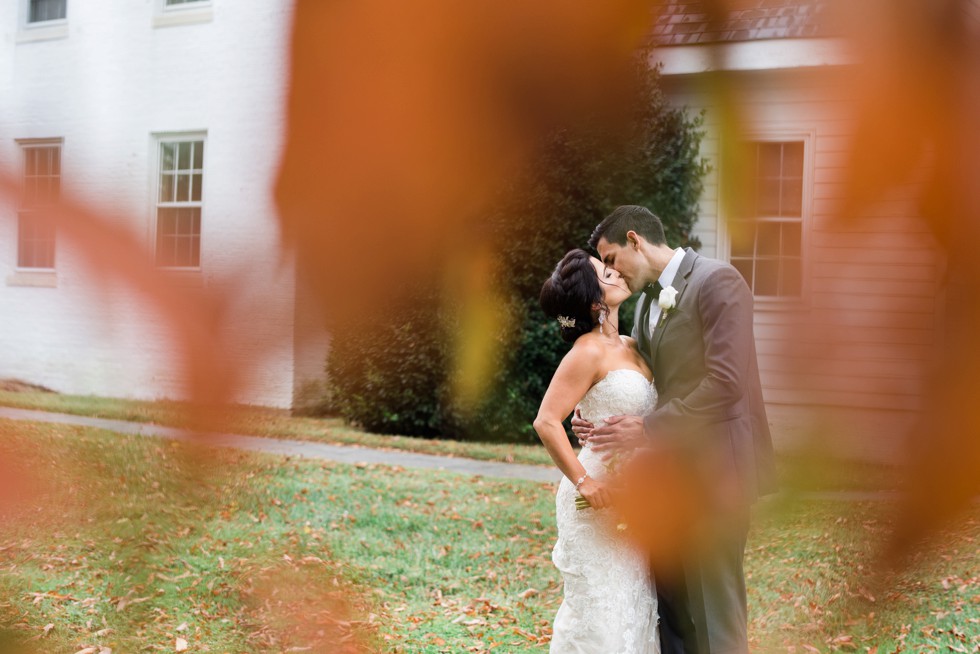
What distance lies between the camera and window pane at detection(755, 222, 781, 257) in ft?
1.91

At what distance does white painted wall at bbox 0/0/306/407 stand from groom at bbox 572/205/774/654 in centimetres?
35

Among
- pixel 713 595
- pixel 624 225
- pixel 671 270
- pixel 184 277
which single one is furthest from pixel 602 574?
pixel 184 277

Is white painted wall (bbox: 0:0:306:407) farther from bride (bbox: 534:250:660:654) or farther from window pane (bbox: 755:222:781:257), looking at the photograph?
bride (bbox: 534:250:660:654)

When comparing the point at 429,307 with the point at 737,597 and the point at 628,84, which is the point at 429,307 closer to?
the point at 628,84

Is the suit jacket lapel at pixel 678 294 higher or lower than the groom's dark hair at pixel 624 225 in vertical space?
lower

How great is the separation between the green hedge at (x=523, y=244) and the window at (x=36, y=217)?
155 millimetres

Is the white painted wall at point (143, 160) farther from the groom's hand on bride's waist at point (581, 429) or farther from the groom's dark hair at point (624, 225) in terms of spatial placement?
the groom's hand on bride's waist at point (581, 429)

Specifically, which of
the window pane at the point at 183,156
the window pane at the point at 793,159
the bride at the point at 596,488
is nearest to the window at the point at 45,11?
the window pane at the point at 183,156

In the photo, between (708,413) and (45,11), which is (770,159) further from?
(708,413)

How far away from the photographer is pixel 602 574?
237 cm

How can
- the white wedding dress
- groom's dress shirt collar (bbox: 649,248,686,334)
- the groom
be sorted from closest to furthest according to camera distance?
the groom
groom's dress shirt collar (bbox: 649,248,686,334)
the white wedding dress

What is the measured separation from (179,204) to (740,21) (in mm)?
379

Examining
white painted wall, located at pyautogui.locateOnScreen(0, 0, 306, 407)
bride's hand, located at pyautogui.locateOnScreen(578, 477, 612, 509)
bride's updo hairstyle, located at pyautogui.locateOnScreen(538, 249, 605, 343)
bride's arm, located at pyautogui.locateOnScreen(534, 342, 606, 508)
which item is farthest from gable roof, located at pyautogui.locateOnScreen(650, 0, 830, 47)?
bride's hand, located at pyautogui.locateOnScreen(578, 477, 612, 509)

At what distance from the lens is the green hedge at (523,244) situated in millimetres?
555
